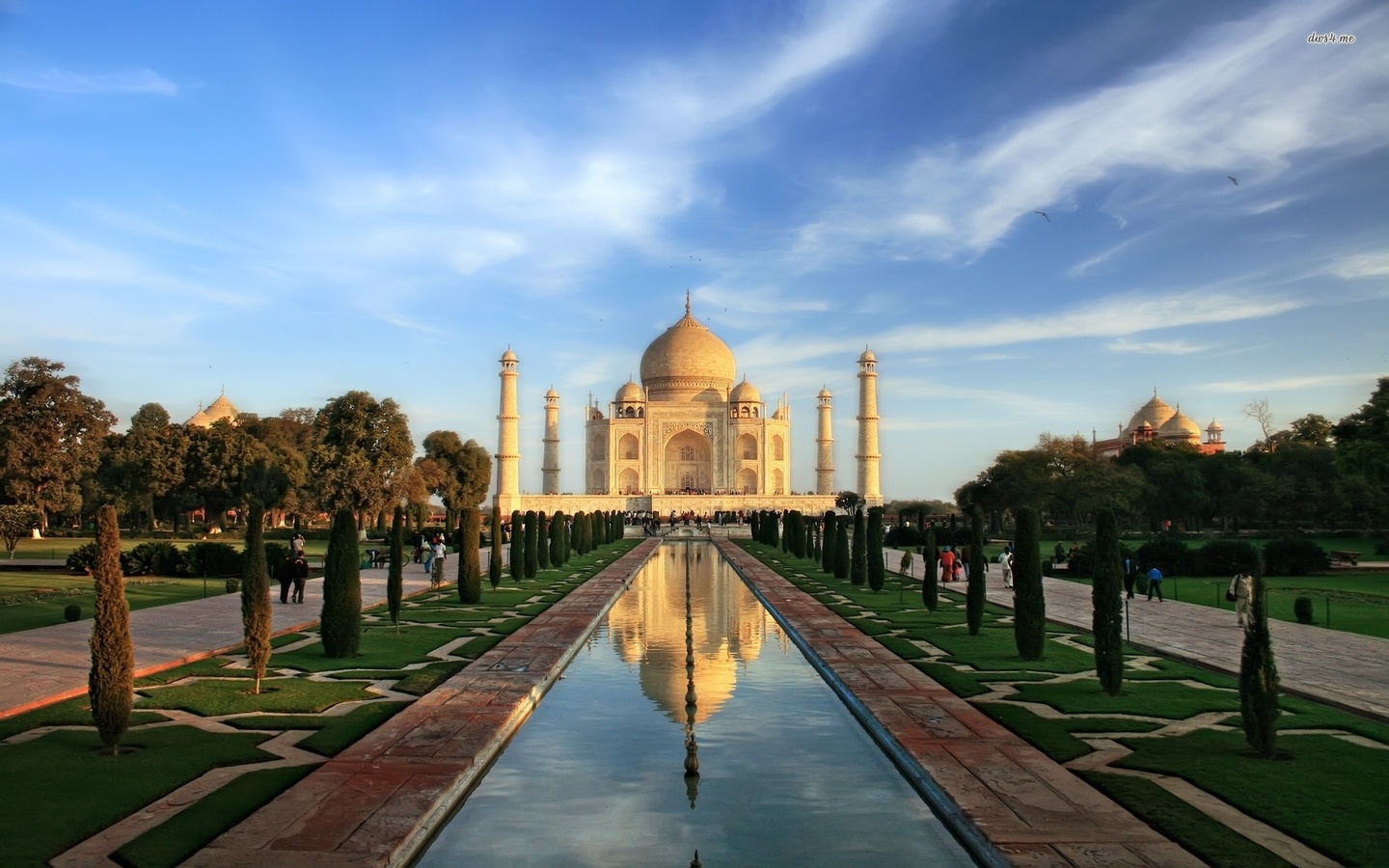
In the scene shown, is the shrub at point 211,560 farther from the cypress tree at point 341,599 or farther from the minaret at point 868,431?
the minaret at point 868,431

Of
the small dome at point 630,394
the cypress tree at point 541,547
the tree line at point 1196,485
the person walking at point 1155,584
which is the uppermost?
the small dome at point 630,394

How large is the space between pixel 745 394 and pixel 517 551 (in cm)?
3775

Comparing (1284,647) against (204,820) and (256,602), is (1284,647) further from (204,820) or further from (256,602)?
(204,820)

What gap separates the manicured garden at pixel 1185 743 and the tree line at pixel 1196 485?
768 inches

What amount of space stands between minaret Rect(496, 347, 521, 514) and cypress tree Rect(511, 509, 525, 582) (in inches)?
1170

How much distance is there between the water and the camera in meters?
4.58

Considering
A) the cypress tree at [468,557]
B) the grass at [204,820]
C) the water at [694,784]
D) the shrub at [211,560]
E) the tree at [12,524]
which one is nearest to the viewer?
the grass at [204,820]

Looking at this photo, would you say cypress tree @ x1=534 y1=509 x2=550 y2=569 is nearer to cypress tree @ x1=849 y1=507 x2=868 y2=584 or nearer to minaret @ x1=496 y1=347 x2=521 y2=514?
cypress tree @ x1=849 y1=507 x2=868 y2=584

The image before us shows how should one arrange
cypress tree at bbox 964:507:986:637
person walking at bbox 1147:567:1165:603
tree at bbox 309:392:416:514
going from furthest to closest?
tree at bbox 309:392:416:514
person walking at bbox 1147:567:1165:603
cypress tree at bbox 964:507:986:637

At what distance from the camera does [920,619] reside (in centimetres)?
1246

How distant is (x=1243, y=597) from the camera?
9305 millimetres

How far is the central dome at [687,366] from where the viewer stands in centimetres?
5522

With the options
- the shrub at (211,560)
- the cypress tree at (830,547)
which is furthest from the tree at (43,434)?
the cypress tree at (830,547)

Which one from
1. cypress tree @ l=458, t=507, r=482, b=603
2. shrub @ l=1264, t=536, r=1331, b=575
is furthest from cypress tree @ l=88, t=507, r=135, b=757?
shrub @ l=1264, t=536, r=1331, b=575
